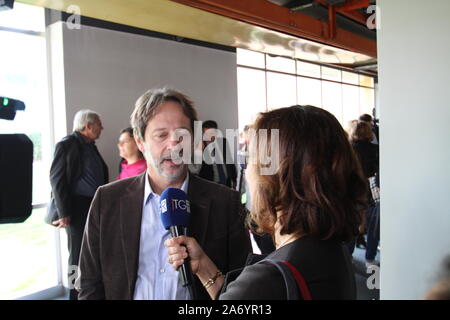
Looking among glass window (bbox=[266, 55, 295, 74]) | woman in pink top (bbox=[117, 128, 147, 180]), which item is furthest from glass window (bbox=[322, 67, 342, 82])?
woman in pink top (bbox=[117, 128, 147, 180])

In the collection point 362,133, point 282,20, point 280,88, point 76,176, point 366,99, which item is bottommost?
point 76,176

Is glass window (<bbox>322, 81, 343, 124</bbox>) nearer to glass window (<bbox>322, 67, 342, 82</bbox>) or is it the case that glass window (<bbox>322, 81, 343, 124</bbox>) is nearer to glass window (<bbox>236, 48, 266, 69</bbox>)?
glass window (<bbox>322, 67, 342, 82</bbox>)

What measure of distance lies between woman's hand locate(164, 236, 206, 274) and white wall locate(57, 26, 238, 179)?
3.18m

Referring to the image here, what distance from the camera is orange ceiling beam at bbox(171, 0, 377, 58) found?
7.16 feet

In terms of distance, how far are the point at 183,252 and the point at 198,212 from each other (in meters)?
0.31

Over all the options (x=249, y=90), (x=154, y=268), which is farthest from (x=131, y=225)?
(x=249, y=90)

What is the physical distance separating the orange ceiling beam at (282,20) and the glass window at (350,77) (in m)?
6.64

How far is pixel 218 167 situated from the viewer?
4.98 meters

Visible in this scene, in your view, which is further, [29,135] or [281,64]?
[281,64]

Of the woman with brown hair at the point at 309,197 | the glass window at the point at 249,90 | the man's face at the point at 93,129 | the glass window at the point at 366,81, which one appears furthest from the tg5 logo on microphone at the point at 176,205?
the glass window at the point at 366,81

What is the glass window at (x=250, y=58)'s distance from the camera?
680 centimetres

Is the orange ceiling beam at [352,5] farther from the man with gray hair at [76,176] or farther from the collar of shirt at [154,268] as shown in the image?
the collar of shirt at [154,268]

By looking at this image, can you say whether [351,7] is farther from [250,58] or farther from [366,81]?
[366,81]
